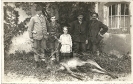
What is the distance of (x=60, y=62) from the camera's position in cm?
401

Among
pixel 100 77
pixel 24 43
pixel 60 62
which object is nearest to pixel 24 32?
pixel 24 43

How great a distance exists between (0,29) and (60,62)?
1257 millimetres

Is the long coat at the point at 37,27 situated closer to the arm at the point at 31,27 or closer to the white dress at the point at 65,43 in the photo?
the arm at the point at 31,27

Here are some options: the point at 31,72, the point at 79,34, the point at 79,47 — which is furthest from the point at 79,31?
the point at 31,72

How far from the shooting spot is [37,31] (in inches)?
157

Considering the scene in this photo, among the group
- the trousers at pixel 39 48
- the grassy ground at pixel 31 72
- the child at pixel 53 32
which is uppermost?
the child at pixel 53 32

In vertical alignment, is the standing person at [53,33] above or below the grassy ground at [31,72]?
above

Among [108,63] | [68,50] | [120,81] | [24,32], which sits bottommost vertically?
[120,81]

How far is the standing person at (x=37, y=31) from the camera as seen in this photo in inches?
157

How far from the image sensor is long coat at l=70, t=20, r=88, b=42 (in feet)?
13.1

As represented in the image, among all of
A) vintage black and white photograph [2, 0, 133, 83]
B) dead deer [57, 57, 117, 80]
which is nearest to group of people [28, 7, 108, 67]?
vintage black and white photograph [2, 0, 133, 83]

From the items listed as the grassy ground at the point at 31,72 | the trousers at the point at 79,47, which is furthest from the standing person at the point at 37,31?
the trousers at the point at 79,47

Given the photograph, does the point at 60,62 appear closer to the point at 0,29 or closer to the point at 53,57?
the point at 53,57

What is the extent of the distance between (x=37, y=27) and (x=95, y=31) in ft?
3.55
